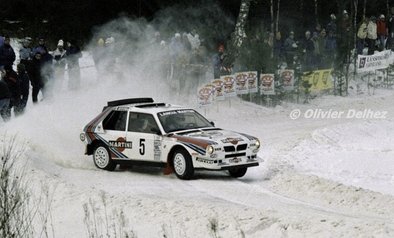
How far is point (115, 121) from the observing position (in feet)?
65.9

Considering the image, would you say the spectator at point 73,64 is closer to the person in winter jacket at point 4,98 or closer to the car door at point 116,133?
the person in winter jacket at point 4,98

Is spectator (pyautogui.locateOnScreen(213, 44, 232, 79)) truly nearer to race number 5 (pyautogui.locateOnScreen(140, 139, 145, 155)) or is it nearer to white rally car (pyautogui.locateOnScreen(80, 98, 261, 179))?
white rally car (pyautogui.locateOnScreen(80, 98, 261, 179))

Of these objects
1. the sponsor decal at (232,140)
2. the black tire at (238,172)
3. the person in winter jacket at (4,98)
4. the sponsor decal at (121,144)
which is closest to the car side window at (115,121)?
the sponsor decal at (121,144)

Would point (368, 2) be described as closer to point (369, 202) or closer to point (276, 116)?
point (276, 116)

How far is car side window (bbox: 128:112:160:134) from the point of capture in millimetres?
19219

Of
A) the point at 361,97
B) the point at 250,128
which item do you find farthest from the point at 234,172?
the point at 361,97

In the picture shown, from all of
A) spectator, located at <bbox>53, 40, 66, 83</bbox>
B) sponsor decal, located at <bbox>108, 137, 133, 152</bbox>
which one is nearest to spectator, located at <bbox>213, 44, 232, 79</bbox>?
spectator, located at <bbox>53, 40, 66, 83</bbox>

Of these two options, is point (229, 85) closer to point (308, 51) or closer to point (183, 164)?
point (308, 51)

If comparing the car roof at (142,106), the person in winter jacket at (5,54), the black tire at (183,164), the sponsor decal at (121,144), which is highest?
the person in winter jacket at (5,54)

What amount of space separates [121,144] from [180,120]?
5.02 feet

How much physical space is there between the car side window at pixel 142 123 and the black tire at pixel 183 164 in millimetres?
966

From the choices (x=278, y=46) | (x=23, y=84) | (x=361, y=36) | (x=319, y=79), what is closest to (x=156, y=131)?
(x=23, y=84)

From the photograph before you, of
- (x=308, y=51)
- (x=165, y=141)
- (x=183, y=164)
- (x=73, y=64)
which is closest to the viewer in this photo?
(x=183, y=164)

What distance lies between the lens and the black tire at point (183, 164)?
18109 mm
